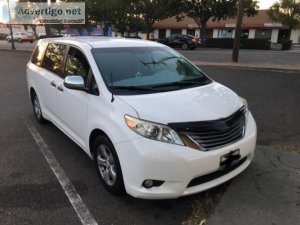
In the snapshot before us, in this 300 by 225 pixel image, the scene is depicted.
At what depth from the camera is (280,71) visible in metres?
12.2

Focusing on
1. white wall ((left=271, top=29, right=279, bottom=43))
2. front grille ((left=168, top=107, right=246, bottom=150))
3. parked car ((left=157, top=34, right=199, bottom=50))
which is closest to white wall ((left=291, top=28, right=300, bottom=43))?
white wall ((left=271, top=29, right=279, bottom=43))

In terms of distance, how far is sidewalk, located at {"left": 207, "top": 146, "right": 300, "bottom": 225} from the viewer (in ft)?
11.0

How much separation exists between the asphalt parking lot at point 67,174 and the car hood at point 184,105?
99 cm

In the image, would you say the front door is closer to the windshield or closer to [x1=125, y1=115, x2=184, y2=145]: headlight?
the windshield

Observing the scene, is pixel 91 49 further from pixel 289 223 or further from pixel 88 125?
pixel 289 223

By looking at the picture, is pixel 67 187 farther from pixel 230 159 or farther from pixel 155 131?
pixel 230 159

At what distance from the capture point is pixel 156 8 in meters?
38.9

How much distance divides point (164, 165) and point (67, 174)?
175 centimetres

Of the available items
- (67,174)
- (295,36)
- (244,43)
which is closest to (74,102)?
(67,174)

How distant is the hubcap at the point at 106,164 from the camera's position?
144 inches

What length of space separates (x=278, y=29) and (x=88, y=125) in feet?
170

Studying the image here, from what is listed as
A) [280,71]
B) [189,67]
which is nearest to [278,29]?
[280,71]

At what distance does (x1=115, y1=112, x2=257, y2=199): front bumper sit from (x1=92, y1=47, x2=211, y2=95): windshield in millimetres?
845

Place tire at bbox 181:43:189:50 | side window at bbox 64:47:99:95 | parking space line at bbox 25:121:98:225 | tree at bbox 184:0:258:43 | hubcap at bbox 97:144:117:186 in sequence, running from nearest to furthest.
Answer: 1. parking space line at bbox 25:121:98:225
2. hubcap at bbox 97:144:117:186
3. side window at bbox 64:47:99:95
4. tire at bbox 181:43:189:50
5. tree at bbox 184:0:258:43
